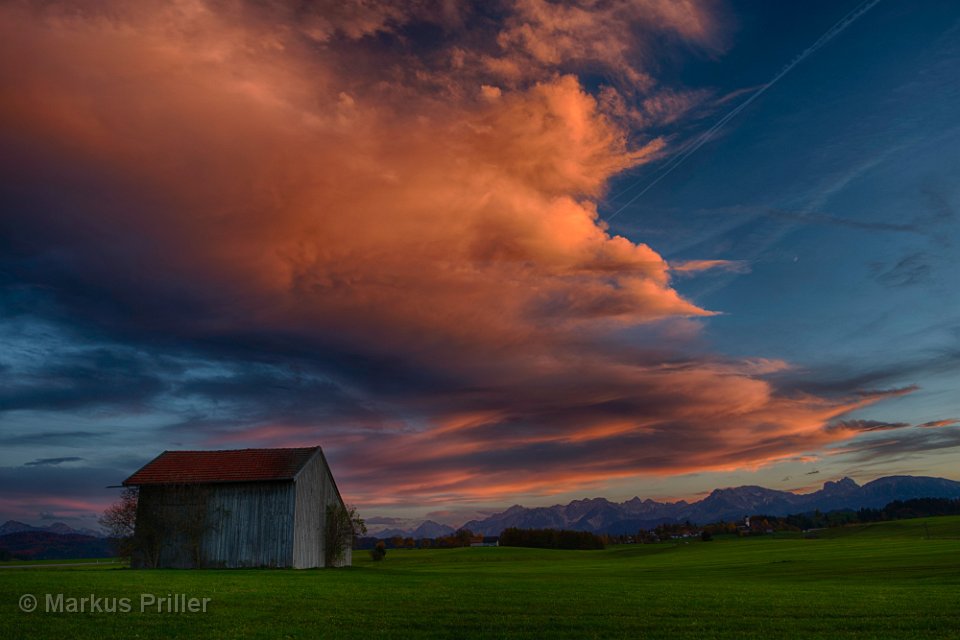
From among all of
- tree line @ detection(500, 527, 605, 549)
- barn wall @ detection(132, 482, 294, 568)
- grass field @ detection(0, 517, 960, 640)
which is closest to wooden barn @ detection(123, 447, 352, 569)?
barn wall @ detection(132, 482, 294, 568)

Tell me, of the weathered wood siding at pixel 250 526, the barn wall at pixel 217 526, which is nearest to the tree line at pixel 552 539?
the weathered wood siding at pixel 250 526

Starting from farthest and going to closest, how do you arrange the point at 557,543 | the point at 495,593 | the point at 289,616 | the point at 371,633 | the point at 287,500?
the point at 557,543 < the point at 287,500 < the point at 495,593 < the point at 289,616 < the point at 371,633

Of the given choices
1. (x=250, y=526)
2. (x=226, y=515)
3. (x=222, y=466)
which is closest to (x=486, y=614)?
(x=250, y=526)

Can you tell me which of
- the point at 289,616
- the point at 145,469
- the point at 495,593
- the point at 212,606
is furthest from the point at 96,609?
the point at 145,469

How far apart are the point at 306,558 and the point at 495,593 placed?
3306 centimetres

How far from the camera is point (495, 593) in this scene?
25516mm

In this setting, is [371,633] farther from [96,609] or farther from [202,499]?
[202,499]

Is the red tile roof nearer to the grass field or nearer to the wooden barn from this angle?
the wooden barn

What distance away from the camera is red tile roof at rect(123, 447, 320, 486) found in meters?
52.8

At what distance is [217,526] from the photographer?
5181 cm

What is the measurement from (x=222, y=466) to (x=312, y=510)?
8.77 meters

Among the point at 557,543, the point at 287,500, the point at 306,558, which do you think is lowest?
the point at 557,543

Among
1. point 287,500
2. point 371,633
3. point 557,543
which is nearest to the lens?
point 371,633

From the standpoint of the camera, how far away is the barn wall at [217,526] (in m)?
50.8
